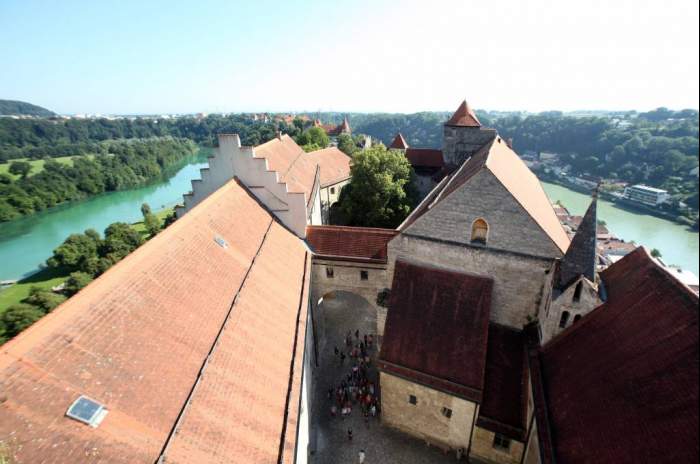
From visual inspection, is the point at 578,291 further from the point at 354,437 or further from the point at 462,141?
the point at 462,141

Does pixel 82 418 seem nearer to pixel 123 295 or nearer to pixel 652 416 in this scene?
pixel 123 295

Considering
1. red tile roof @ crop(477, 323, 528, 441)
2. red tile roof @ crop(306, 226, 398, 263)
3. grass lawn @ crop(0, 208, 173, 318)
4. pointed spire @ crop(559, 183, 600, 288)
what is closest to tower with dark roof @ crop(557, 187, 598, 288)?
pointed spire @ crop(559, 183, 600, 288)

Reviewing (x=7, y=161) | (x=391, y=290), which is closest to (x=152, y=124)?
(x=7, y=161)

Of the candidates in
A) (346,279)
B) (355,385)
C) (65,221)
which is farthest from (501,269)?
(65,221)

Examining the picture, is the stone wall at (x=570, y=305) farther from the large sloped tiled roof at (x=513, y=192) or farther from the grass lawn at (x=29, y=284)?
the grass lawn at (x=29, y=284)

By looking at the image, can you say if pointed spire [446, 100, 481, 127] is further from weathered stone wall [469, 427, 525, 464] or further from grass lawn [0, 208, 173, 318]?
grass lawn [0, 208, 173, 318]

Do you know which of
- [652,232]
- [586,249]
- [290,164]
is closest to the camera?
[586,249]
